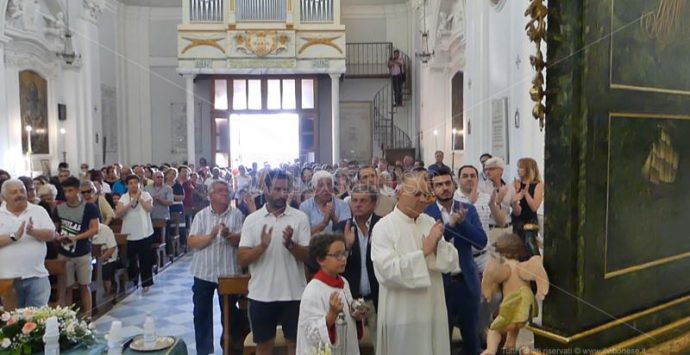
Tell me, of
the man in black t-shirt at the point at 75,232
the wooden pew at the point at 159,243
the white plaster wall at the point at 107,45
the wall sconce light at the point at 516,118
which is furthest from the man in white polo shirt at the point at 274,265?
the white plaster wall at the point at 107,45

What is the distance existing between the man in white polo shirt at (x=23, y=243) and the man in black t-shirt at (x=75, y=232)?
0.71 metres

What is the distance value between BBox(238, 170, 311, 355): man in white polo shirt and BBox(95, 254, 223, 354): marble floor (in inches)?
61.3

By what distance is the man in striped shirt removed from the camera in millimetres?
5062

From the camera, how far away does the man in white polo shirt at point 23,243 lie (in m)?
5.08

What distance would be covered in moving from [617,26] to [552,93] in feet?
0.96

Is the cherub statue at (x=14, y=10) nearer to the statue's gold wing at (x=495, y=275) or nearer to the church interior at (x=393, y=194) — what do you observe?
the church interior at (x=393, y=194)

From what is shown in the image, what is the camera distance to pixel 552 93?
1568mm

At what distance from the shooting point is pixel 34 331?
3.51m

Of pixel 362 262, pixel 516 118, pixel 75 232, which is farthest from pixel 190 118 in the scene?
pixel 362 262

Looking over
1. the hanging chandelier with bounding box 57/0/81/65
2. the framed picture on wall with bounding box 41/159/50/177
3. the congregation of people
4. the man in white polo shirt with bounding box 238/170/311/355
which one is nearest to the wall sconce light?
the congregation of people

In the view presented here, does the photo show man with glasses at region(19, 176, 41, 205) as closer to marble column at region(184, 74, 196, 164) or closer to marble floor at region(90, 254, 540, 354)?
marble floor at region(90, 254, 540, 354)

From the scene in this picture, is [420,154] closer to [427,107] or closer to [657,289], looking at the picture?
[427,107]

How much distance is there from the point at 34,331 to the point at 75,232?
276 cm

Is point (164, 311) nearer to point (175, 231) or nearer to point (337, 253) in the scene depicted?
point (175, 231)
